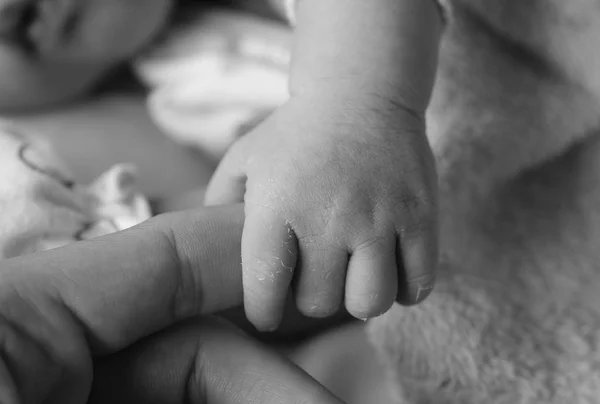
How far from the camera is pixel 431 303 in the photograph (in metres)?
0.57

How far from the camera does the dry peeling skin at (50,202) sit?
1.77 feet

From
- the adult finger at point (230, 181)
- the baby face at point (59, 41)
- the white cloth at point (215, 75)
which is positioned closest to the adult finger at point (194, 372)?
the adult finger at point (230, 181)

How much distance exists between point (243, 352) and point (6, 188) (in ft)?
0.87

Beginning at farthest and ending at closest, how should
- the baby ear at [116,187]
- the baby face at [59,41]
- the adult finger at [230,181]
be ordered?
the baby face at [59,41], the baby ear at [116,187], the adult finger at [230,181]

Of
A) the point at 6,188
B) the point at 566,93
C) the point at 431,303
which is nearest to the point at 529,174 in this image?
the point at 566,93

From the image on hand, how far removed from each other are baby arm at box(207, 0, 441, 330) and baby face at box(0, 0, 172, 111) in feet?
1.12

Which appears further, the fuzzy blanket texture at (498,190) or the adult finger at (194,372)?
the fuzzy blanket texture at (498,190)

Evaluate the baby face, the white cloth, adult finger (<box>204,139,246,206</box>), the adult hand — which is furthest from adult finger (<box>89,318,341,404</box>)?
the baby face

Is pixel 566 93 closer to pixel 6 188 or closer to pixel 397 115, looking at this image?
pixel 397 115

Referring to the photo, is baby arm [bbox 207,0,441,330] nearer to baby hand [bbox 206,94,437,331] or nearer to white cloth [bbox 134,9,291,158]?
baby hand [bbox 206,94,437,331]

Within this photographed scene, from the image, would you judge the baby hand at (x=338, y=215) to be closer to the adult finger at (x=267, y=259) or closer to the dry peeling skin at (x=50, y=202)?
the adult finger at (x=267, y=259)

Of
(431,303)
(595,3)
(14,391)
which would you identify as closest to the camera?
(14,391)

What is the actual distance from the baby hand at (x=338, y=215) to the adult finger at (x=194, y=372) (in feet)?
0.09

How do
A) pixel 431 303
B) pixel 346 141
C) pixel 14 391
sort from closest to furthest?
pixel 14 391 < pixel 346 141 < pixel 431 303
